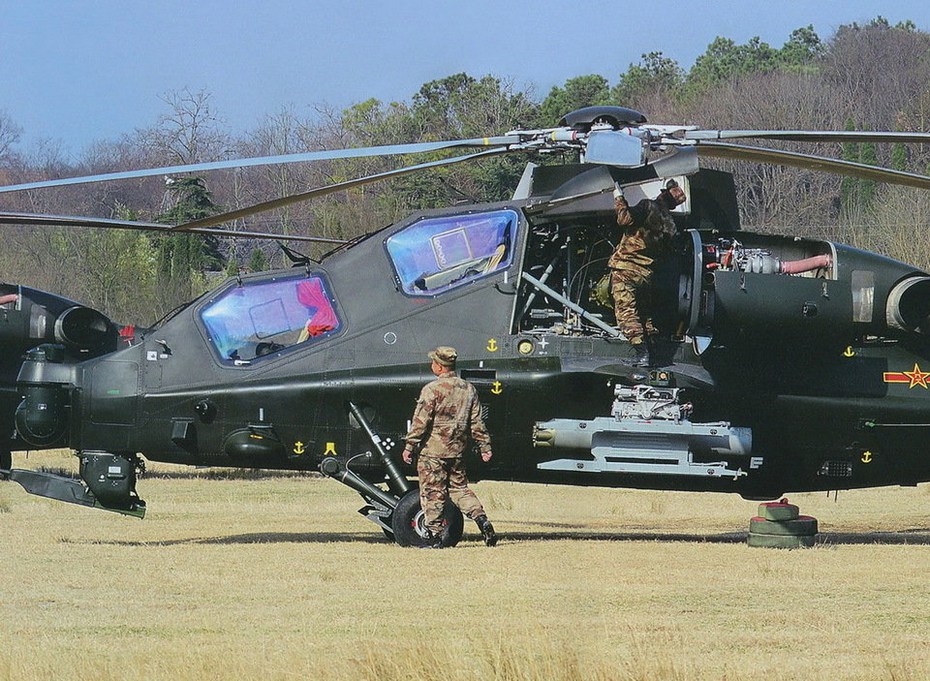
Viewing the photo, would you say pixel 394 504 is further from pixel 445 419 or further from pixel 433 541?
pixel 445 419

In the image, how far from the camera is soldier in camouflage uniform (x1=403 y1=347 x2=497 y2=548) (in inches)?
549

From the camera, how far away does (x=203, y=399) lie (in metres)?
14.8

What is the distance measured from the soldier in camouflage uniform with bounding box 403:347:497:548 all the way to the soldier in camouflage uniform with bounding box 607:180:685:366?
5.28 ft

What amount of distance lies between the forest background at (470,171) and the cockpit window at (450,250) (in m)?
16.4

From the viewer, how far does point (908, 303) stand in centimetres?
1438

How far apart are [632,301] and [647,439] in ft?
4.30

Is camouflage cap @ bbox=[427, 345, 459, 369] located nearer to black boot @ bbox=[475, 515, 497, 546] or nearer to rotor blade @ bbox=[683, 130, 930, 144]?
black boot @ bbox=[475, 515, 497, 546]

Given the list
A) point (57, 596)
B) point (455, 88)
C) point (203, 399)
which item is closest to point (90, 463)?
point (203, 399)

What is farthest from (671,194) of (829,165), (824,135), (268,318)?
(268,318)

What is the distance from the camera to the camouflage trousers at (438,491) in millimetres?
13977

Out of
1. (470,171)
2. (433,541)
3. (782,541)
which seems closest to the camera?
(433,541)

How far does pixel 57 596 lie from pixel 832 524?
9828 mm

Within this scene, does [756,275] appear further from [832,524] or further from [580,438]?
[832,524]

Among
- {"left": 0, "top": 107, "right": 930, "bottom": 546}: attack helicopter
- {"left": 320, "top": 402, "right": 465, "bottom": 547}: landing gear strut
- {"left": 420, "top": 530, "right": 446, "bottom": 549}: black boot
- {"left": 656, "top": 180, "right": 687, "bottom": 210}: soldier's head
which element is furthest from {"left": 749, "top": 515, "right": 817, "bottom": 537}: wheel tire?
{"left": 656, "top": 180, "right": 687, "bottom": 210}: soldier's head
